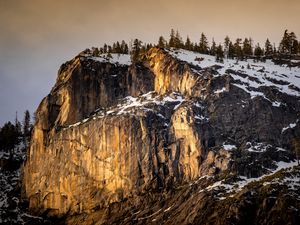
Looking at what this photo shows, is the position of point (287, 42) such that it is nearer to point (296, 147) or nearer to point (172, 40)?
point (172, 40)

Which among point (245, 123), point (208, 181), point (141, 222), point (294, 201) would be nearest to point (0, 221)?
point (141, 222)

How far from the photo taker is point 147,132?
12444cm

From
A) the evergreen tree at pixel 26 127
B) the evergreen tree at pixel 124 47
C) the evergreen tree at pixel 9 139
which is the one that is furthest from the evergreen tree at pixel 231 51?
the evergreen tree at pixel 9 139

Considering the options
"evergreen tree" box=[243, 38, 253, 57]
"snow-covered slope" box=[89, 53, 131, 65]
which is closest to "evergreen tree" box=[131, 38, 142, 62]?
"snow-covered slope" box=[89, 53, 131, 65]

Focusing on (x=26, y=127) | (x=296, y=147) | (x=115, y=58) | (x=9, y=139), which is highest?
(x=115, y=58)

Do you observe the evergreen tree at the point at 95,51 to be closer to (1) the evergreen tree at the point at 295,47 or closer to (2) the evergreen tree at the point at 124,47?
(2) the evergreen tree at the point at 124,47

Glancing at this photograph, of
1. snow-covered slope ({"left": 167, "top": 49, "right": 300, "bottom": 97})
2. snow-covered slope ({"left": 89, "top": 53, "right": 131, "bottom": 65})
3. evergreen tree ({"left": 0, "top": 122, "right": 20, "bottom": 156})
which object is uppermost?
snow-covered slope ({"left": 89, "top": 53, "right": 131, "bottom": 65})

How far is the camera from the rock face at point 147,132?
4678 inches

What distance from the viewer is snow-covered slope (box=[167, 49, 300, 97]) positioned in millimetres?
133125

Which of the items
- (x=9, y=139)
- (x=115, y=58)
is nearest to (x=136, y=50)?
(x=115, y=58)

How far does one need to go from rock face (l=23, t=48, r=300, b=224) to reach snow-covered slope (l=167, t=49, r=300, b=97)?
622 mm

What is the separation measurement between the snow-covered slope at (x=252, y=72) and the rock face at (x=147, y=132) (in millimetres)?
622

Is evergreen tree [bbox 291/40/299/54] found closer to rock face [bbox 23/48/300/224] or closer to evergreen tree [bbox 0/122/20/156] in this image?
rock face [bbox 23/48/300/224]

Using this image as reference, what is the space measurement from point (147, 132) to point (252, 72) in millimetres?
31445
